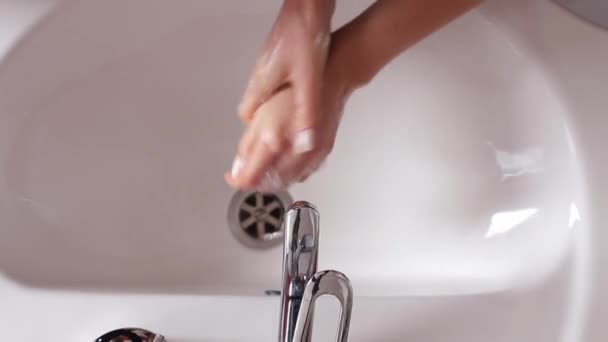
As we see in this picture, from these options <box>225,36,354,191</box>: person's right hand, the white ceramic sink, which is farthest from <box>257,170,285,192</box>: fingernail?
the white ceramic sink

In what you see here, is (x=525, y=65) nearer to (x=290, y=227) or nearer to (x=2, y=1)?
(x=290, y=227)

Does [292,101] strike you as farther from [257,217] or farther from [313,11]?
[257,217]

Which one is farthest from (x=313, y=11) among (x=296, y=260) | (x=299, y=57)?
(x=296, y=260)

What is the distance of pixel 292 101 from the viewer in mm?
404

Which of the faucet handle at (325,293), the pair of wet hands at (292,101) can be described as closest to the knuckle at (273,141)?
the pair of wet hands at (292,101)

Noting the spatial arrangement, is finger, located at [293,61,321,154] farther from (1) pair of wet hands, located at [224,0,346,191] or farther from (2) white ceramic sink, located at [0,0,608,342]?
(2) white ceramic sink, located at [0,0,608,342]

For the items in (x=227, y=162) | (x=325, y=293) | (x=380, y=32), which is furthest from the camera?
(x=227, y=162)

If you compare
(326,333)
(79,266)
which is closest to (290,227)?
(326,333)

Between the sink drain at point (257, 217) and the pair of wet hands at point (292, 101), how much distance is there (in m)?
0.17

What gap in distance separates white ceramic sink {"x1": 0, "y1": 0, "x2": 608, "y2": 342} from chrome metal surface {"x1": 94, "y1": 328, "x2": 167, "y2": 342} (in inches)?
3.5

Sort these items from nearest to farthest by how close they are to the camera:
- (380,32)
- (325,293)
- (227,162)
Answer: (325,293), (380,32), (227,162)

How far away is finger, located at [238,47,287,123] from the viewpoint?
414 mm

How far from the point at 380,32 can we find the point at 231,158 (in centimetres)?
24

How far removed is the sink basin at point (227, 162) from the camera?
0.49 metres
